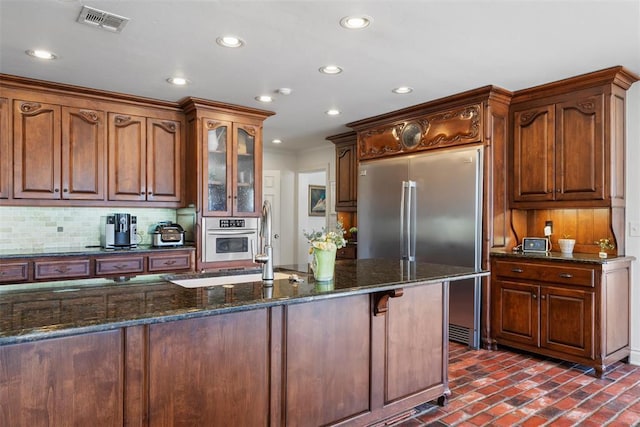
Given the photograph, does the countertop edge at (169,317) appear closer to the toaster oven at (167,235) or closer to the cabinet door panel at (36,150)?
the toaster oven at (167,235)

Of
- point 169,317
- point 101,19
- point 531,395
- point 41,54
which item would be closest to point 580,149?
point 531,395

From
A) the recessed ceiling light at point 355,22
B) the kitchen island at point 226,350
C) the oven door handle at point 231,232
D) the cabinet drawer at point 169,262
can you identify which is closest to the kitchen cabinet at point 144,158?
the oven door handle at point 231,232

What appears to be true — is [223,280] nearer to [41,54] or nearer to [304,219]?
[41,54]

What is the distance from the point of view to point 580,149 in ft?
11.9

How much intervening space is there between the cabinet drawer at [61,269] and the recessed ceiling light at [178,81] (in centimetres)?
171

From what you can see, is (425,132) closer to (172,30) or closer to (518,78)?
(518,78)

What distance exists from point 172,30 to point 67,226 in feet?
8.31

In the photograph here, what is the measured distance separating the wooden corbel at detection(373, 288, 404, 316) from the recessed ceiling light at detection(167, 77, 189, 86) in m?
2.47

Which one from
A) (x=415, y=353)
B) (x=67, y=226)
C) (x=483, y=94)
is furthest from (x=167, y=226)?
(x=483, y=94)

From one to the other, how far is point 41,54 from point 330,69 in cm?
207

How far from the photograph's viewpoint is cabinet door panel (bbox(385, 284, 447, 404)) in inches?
98.4

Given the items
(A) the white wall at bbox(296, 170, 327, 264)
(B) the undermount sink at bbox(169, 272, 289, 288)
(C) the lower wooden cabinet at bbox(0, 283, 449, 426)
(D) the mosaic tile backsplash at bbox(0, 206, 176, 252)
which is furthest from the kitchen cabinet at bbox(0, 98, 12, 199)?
(A) the white wall at bbox(296, 170, 327, 264)

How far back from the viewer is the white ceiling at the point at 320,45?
237cm

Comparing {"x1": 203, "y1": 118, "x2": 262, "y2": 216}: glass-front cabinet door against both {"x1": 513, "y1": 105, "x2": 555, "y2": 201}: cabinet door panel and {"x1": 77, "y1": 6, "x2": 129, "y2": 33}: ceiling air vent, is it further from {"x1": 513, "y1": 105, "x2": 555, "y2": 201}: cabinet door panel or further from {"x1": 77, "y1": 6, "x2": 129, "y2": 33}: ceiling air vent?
{"x1": 513, "y1": 105, "x2": 555, "y2": 201}: cabinet door panel
